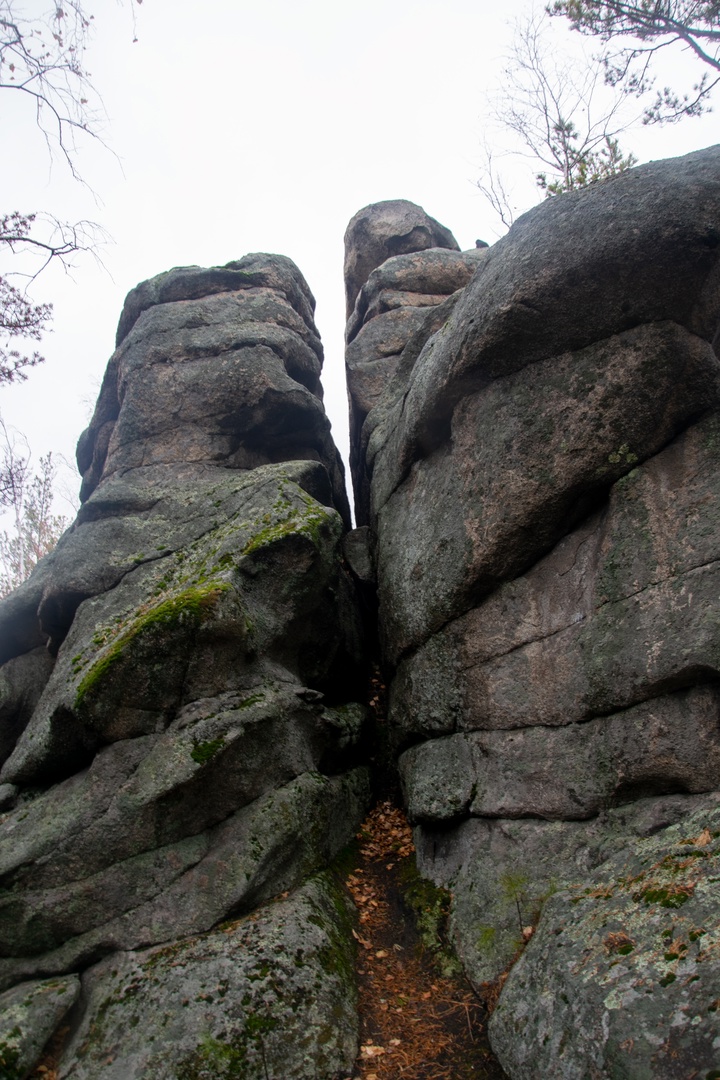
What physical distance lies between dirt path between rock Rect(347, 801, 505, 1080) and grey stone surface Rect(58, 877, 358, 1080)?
0.26 metres

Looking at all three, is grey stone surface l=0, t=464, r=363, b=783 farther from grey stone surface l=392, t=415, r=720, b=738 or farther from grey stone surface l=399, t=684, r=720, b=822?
grey stone surface l=399, t=684, r=720, b=822

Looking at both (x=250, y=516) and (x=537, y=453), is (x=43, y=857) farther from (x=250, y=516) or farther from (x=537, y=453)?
(x=537, y=453)

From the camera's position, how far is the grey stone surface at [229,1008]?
21.6 ft

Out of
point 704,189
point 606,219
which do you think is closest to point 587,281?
point 606,219

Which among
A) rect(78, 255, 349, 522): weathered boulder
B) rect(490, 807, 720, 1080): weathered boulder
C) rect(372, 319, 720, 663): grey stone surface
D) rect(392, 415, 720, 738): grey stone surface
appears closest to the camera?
rect(490, 807, 720, 1080): weathered boulder

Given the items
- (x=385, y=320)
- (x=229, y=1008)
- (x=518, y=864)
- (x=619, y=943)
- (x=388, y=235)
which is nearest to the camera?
(x=619, y=943)

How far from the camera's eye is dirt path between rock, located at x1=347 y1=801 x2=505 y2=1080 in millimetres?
6688

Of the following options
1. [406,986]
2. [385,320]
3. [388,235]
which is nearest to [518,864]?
[406,986]

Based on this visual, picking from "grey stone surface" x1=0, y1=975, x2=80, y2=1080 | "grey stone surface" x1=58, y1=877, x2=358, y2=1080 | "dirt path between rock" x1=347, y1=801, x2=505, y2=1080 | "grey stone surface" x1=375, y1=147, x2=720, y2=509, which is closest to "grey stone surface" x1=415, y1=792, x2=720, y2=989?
"dirt path between rock" x1=347, y1=801, x2=505, y2=1080

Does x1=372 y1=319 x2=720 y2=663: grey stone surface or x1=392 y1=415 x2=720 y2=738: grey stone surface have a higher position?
x1=372 y1=319 x2=720 y2=663: grey stone surface

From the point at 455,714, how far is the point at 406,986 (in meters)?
3.41

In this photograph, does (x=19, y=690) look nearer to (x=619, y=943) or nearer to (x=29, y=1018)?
(x=29, y=1018)

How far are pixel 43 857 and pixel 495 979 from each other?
17.5ft

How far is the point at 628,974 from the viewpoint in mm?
5551
